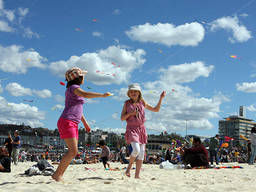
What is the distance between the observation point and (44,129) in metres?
188

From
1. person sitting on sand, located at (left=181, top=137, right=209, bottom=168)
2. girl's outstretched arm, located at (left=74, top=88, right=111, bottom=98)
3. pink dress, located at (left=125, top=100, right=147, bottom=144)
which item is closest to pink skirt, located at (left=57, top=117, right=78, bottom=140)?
girl's outstretched arm, located at (left=74, top=88, right=111, bottom=98)

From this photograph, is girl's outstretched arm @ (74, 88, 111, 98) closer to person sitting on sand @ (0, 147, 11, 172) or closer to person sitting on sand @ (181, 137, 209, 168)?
person sitting on sand @ (0, 147, 11, 172)

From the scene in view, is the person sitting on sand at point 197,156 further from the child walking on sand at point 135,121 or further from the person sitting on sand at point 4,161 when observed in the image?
the person sitting on sand at point 4,161

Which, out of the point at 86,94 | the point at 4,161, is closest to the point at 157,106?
the point at 86,94

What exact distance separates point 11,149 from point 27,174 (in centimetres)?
482

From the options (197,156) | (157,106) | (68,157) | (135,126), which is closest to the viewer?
(68,157)

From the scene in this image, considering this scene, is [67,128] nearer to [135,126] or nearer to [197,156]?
[135,126]

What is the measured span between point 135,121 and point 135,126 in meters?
0.08

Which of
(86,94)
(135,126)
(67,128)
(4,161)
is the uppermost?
(86,94)

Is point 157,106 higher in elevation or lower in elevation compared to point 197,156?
higher

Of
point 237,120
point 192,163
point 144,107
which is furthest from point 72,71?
point 237,120

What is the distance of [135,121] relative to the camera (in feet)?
16.0

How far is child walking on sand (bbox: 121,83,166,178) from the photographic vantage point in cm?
481

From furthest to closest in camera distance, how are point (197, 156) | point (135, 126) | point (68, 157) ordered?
point (197, 156) < point (135, 126) < point (68, 157)
